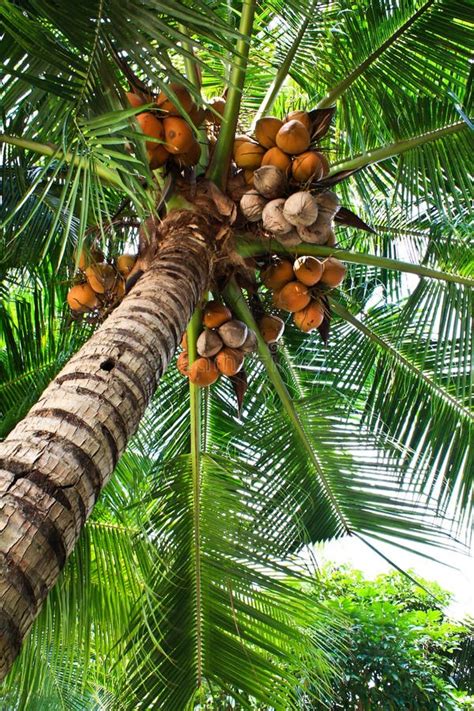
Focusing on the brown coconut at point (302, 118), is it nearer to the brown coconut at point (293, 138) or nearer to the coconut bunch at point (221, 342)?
the brown coconut at point (293, 138)

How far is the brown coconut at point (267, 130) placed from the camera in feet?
9.75

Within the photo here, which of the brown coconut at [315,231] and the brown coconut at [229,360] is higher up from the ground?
the brown coconut at [315,231]

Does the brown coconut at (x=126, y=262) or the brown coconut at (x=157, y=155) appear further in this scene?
the brown coconut at (x=126, y=262)

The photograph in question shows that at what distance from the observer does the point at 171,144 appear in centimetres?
282

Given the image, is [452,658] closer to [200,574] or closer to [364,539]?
[364,539]

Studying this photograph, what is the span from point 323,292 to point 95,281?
1015 millimetres

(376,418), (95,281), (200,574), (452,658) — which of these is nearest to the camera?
(95,281)

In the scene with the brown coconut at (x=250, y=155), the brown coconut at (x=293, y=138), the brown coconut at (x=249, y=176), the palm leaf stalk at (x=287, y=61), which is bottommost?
the brown coconut at (x=249, y=176)

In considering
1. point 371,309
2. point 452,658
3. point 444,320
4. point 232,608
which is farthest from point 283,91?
point 452,658

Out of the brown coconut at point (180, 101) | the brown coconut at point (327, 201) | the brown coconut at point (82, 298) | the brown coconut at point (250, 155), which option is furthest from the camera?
the brown coconut at point (82, 298)

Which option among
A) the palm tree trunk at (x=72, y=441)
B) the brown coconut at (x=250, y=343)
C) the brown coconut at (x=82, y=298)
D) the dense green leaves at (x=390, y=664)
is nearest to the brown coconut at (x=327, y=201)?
the brown coconut at (x=250, y=343)

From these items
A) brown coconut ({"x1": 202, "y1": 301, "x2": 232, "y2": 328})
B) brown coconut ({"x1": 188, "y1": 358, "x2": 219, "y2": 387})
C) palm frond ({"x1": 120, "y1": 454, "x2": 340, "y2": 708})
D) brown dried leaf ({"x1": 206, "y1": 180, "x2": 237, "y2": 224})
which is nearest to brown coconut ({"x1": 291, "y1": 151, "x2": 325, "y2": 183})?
brown dried leaf ({"x1": 206, "y1": 180, "x2": 237, "y2": 224})

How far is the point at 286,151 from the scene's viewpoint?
2932 mm

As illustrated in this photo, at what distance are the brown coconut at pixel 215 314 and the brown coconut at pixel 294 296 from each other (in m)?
0.24
